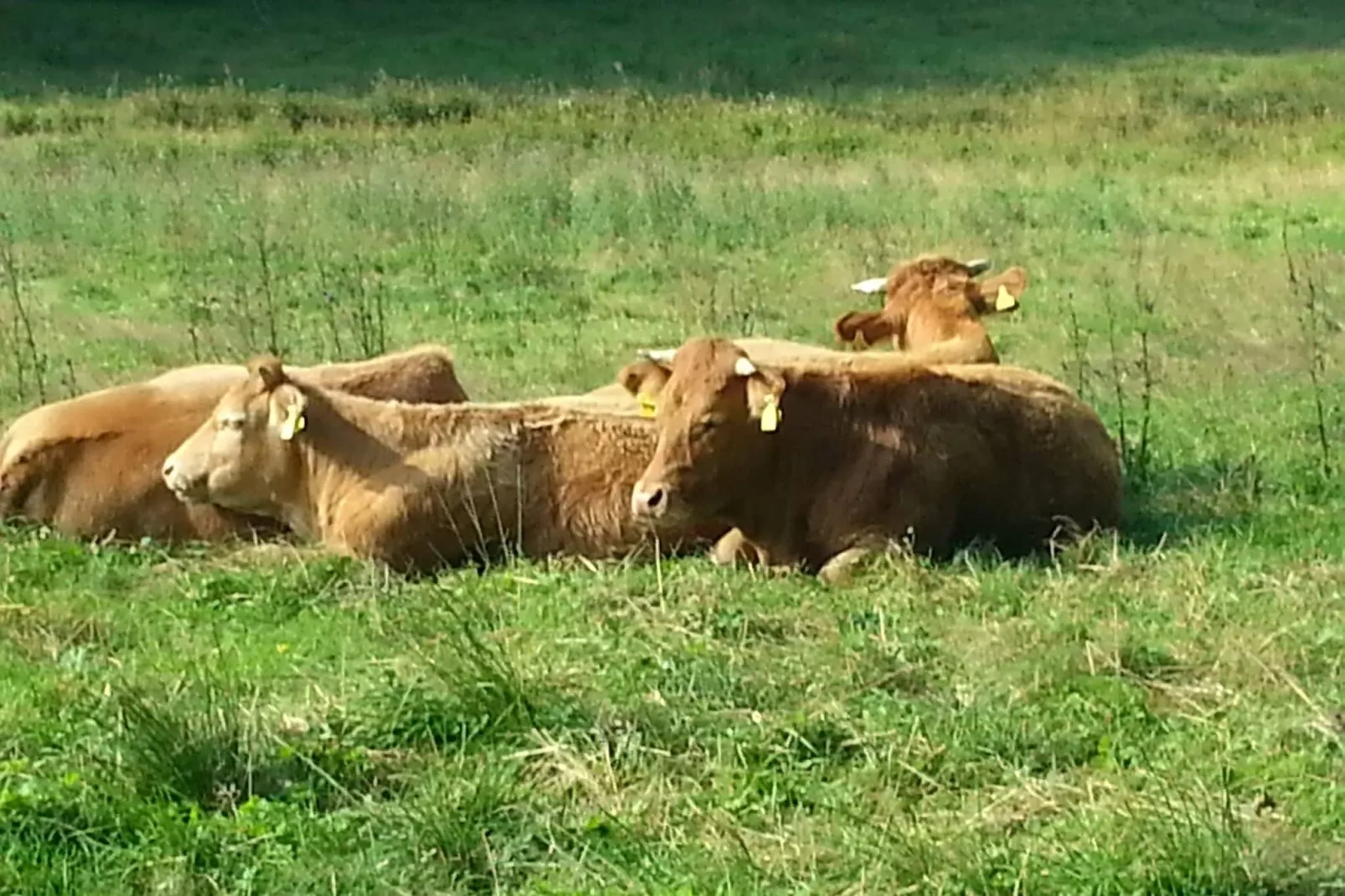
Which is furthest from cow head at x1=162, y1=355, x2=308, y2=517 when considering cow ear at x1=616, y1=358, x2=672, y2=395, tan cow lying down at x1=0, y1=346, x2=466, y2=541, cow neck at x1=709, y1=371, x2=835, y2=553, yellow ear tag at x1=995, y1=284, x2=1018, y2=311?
yellow ear tag at x1=995, y1=284, x2=1018, y2=311

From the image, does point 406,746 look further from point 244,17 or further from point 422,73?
point 244,17

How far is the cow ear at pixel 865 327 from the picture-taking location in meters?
12.5

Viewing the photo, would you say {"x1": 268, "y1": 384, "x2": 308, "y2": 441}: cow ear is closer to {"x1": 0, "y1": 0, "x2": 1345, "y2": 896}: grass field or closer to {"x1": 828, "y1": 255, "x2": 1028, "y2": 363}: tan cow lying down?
{"x1": 0, "y1": 0, "x2": 1345, "y2": 896}: grass field

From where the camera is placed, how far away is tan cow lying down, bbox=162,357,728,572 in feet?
32.7

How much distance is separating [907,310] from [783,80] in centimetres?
2458

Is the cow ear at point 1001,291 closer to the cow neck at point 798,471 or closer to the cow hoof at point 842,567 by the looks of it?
the cow neck at point 798,471

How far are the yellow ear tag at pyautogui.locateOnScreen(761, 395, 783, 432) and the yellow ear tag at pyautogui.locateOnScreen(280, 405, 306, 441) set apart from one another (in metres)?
2.16

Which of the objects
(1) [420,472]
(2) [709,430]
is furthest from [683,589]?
(1) [420,472]

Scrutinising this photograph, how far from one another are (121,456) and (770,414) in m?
3.28

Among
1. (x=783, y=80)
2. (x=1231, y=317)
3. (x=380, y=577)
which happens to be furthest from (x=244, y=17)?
(x=380, y=577)

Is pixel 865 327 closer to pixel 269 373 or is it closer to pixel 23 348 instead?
pixel 269 373

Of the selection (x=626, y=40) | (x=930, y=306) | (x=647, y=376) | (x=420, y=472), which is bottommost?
(x=626, y=40)

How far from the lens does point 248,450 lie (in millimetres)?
10312

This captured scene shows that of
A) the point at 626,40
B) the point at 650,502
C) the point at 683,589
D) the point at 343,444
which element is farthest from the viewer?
the point at 626,40
